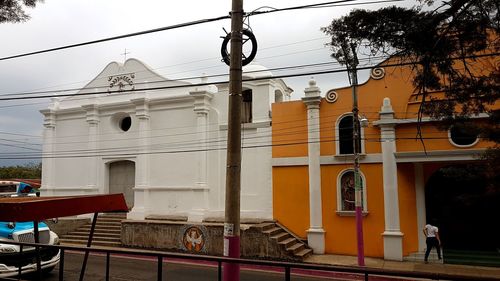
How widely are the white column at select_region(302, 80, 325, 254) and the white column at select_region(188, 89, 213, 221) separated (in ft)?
15.8

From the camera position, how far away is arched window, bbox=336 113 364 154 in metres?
16.1

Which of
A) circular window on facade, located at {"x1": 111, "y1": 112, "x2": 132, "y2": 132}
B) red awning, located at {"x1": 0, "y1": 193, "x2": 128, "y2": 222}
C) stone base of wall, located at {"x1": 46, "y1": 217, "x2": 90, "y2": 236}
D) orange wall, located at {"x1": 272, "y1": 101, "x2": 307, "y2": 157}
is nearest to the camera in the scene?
red awning, located at {"x1": 0, "y1": 193, "x2": 128, "y2": 222}

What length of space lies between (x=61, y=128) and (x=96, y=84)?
128 inches

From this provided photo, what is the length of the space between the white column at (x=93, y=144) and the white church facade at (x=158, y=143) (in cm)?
5

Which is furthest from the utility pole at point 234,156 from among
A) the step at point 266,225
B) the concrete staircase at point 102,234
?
the concrete staircase at point 102,234

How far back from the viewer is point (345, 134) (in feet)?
53.1

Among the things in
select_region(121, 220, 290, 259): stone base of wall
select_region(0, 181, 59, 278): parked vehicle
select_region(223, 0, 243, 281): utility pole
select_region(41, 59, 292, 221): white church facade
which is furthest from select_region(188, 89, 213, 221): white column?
select_region(223, 0, 243, 281): utility pole

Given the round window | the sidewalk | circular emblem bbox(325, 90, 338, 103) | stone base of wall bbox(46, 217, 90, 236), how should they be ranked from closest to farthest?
the sidewalk → circular emblem bbox(325, 90, 338, 103) → stone base of wall bbox(46, 217, 90, 236) → the round window

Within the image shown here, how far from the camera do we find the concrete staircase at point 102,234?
17938 millimetres

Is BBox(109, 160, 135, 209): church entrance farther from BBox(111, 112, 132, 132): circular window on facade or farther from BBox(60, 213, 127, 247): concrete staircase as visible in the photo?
BBox(111, 112, 132, 132): circular window on facade

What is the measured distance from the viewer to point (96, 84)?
71.8ft

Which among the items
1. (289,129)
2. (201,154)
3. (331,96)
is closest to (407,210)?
(331,96)

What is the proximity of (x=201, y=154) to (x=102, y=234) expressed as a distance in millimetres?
5792

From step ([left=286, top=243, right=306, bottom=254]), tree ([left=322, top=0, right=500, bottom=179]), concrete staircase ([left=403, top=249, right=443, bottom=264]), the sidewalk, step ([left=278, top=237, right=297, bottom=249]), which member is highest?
tree ([left=322, top=0, right=500, bottom=179])
